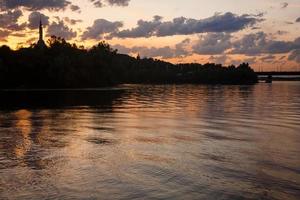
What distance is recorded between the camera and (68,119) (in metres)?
48.9

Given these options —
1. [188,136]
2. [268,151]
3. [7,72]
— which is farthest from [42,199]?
[7,72]

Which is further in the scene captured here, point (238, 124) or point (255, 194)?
point (238, 124)

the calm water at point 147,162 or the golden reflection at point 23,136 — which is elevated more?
the golden reflection at point 23,136

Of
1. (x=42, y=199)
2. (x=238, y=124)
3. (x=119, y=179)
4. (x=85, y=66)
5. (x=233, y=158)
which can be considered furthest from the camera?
(x=85, y=66)

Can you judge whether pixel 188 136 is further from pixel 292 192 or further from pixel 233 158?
pixel 292 192

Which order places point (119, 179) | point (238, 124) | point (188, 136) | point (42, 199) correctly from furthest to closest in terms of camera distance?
point (238, 124), point (188, 136), point (119, 179), point (42, 199)

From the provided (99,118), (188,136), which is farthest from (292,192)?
(99,118)

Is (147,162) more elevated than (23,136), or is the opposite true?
(23,136)

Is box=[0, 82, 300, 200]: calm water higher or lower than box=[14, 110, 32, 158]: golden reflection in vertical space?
lower

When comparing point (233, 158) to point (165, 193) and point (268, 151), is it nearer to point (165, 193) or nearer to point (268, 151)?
point (268, 151)

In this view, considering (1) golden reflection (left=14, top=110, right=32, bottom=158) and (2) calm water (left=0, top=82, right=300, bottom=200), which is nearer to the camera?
(2) calm water (left=0, top=82, right=300, bottom=200)

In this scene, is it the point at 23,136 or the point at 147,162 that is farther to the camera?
the point at 23,136

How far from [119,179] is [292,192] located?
8.03 meters

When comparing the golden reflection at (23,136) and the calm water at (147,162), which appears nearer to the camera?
the calm water at (147,162)
